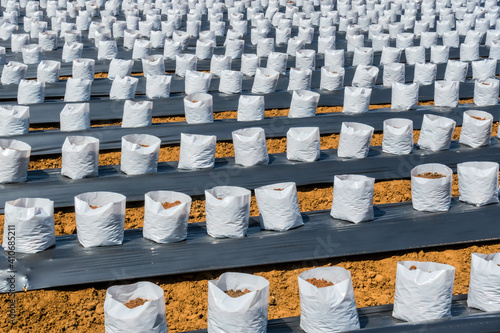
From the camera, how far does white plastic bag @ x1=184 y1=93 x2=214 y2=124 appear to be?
6062mm

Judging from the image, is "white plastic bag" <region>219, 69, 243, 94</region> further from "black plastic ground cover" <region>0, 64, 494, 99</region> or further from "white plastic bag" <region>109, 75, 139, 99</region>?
"white plastic bag" <region>109, 75, 139, 99</region>

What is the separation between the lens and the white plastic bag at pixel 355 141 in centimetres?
550

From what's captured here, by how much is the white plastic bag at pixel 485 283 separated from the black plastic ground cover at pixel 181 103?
351 cm

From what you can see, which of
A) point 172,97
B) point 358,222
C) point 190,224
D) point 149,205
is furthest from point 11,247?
point 172,97

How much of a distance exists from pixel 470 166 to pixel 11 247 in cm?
319

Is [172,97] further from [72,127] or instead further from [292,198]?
[292,198]

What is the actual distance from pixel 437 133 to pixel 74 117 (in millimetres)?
3066

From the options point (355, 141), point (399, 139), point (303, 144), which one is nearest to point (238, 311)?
point (303, 144)

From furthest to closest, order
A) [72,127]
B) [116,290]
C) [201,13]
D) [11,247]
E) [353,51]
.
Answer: [201,13], [353,51], [72,127], [11,247], [116,290]

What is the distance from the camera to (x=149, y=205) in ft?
13.9

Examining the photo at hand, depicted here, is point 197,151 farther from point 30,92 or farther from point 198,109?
point 30,92

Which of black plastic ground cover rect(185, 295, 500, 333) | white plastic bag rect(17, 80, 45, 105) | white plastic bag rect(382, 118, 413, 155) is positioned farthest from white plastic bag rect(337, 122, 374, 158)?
white plastic bag rect(17, 80, 45, 105)

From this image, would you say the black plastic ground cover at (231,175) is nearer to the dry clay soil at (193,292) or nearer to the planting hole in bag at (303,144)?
the planting hole in bag at (303,144)

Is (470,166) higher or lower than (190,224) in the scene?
higher
